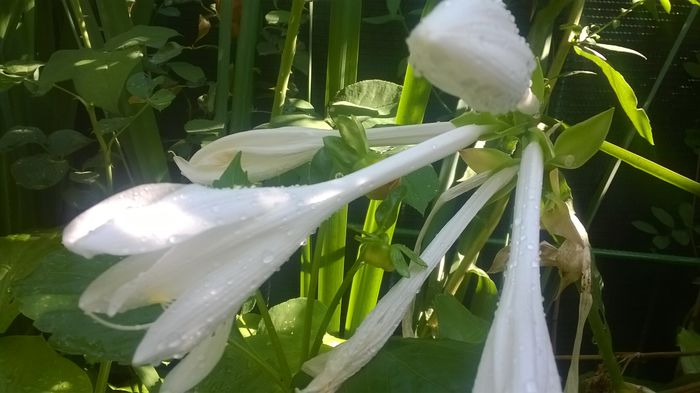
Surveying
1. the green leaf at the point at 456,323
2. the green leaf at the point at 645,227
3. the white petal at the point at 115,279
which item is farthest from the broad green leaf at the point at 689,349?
the white petal at the point at 115,279

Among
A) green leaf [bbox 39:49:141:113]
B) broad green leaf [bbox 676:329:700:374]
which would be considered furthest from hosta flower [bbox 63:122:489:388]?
broad green leaf [bbox 676:329:700:374]

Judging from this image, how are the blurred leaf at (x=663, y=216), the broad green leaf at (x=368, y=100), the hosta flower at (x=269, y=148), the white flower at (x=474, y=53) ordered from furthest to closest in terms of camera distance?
1. the blurred leaf at (x=663, y=216)
2. the broad green leaf at (x=368, y=100)
3. the hosta flower at (x=269, y=148)
4. the white flower at (x=474, y=53)

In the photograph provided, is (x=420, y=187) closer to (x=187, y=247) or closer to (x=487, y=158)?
(x=487, y=158)

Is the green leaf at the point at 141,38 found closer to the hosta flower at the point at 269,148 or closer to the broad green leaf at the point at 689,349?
the hosta flower at the point at 269,148

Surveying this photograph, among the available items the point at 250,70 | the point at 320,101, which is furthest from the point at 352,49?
the point at 320,101

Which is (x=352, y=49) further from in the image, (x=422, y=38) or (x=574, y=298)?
(x=574, y=298)

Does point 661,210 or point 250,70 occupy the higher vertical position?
point 250,70
